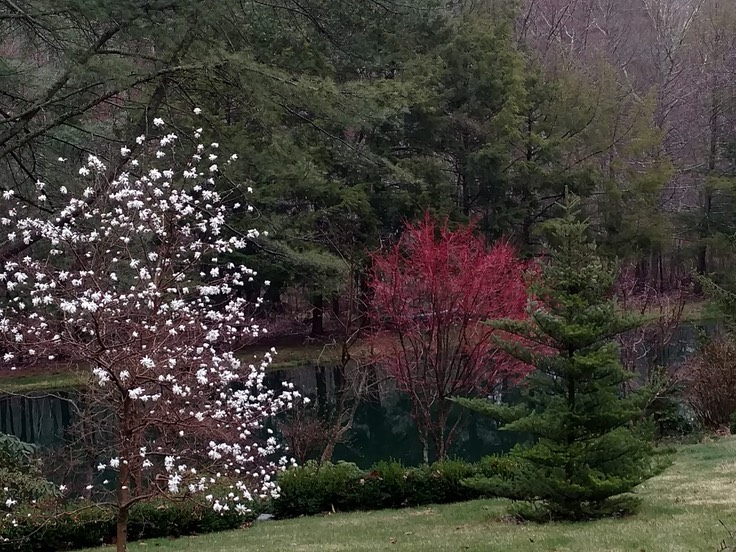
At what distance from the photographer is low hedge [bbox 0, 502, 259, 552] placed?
8.99 m

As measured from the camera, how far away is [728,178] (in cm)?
2986

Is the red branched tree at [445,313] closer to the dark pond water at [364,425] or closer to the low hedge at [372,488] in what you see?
the dark pond water at [364,425]

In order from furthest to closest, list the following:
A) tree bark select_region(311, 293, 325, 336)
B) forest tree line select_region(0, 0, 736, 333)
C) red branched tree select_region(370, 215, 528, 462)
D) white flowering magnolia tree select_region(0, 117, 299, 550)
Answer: tree bark select_region(311, 293, 325, 336)
red branched tree select_region(370, 215, 528, 462)
forest tree line select_region(0, 0, 736, 333)
white flowering magnolia tree select_region(0, 117, 299, 550)

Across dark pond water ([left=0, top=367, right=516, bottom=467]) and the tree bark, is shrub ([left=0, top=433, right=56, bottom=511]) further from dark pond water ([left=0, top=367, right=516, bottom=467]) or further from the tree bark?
the tree bark

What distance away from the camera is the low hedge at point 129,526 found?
29.5ft

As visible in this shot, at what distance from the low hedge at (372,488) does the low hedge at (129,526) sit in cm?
82

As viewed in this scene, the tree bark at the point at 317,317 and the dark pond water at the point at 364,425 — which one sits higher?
the tree bark at the point at 317,317

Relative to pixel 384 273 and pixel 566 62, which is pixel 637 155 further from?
pixel 384 273

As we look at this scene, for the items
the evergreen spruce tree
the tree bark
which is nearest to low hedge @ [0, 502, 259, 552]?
the evergreen spruce tree

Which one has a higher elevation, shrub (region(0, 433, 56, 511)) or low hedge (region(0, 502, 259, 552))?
shrub (region(0, 433, 56, 511))

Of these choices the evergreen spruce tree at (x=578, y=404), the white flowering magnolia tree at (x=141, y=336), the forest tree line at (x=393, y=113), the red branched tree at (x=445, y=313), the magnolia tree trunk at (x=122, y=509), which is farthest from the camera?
the red branched tree at (x=445, y=313)

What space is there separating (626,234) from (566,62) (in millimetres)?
7754

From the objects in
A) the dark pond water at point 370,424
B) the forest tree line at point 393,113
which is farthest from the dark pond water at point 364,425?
the forest tree line at point 393,113

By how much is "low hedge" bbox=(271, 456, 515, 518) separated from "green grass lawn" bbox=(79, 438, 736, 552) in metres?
0.45
